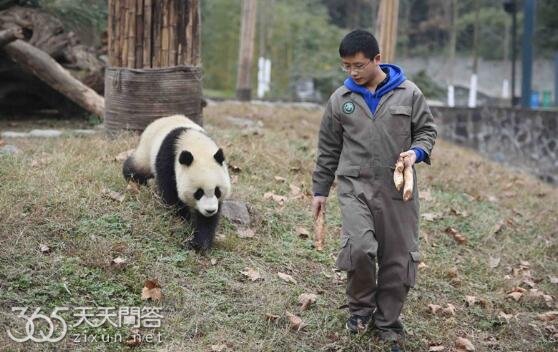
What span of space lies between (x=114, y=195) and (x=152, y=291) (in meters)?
1.39

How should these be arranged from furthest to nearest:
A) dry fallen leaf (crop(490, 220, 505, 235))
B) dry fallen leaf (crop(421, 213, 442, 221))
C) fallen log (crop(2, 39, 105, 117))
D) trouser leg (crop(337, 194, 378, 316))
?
fallen log (crop(2, 39, 105, 117)) < dry fallen leaf (crop(490, 220, 505, 235)) < dry fallen leaf (crop(421, 213, 442, 221)) < trouser leg (crop(337, 194, 378, 316))

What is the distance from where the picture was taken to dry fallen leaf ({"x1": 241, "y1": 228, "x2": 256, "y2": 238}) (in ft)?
18.9

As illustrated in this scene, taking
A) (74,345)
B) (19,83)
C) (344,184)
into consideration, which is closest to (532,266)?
(344,184)

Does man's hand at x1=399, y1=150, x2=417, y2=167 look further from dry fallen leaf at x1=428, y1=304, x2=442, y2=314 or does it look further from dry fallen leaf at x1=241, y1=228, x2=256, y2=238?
dry fallen leaf at x1=241, y1=228, x2=256, y2=238

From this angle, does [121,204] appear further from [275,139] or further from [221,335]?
[275,139]

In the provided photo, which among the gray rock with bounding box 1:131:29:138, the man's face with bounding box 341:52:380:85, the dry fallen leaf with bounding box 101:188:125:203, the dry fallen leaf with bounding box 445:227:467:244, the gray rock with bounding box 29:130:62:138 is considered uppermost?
the man's face with bounding box 341:52:380:85

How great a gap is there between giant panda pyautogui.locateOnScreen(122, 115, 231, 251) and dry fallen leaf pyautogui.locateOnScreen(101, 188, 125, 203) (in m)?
0.30

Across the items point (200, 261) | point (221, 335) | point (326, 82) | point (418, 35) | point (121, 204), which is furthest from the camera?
point (418, 35)

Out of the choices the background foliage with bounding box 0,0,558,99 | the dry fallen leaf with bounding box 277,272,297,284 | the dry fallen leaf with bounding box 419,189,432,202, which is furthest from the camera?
the background foliage with bounding box 0,0,558,99

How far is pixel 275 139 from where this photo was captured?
8758 mm

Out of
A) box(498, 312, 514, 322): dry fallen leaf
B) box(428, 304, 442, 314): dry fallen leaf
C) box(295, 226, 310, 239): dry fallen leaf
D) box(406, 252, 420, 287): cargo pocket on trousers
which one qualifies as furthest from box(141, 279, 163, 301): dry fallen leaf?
box(498, 312, 514, 322): dry fallen leaf

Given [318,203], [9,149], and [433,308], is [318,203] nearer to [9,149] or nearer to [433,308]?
[433,308]

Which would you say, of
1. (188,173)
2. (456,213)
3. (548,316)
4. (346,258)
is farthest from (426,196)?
(346,258)

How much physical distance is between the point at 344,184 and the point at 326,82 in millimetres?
20479
